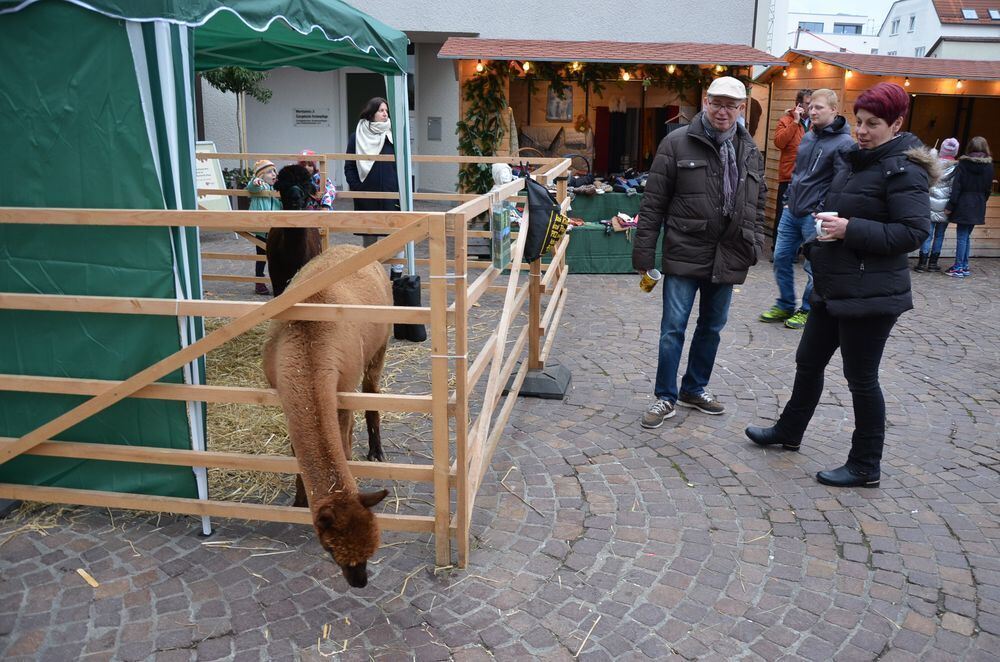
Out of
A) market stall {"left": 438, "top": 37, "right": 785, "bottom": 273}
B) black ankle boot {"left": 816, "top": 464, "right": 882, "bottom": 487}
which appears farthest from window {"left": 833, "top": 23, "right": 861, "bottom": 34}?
black ankle boot {"left": 816, "top": 464, "right": 882, "bottom": 487}

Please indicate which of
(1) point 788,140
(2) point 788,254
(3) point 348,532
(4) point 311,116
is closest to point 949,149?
(1) point 788,140

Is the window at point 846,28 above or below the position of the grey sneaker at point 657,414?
above

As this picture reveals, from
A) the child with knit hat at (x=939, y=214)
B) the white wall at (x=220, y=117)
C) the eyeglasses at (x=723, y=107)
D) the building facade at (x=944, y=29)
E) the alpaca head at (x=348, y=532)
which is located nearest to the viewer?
the alpaca head at (x=348, y=532)

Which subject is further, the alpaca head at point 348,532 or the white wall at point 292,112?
the white wall at point 292,112

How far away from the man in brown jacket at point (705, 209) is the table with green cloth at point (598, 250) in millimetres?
5499

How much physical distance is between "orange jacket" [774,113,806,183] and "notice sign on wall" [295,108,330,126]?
11.3 m

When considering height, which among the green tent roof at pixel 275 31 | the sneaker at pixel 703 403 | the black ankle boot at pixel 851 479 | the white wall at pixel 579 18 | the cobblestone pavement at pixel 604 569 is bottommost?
the cobblestone pavement at pixel 604 569

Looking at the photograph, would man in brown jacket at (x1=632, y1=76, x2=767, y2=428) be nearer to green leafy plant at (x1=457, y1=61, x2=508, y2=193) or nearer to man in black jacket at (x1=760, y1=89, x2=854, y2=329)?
man in black jacket at (x1=760, y1=89, x2=854, y2=329)

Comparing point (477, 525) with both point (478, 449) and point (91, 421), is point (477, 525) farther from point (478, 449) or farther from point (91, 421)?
point (91, 421)

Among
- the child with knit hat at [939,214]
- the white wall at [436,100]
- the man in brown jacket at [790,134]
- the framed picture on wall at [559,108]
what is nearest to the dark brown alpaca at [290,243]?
the framed picture on wall at [559,108]

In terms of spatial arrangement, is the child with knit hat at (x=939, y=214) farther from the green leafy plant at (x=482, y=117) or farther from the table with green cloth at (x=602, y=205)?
the green leafy plant at (x=482, y=117)

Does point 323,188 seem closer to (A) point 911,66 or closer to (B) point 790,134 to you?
(B) point 790,134

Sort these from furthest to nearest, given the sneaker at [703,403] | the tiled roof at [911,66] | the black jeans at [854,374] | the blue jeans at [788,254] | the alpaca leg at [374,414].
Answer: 1. the tiled roof at [911,66]
2. the blue jeans at [788,254]
3. the sneaker at [703,403]
4. the alpaca leg at [374,414]
5. the black jeans at [854,374]

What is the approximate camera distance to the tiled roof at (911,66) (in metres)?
11.6
